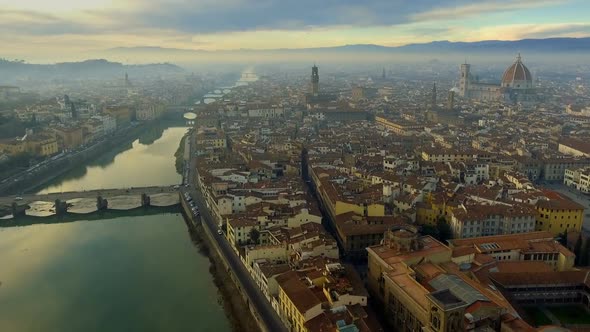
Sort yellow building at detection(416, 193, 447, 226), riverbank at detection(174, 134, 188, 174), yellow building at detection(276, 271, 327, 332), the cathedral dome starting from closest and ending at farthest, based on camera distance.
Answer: yellow building at detection(276, 271, 327, 332)
yellow building at detection(416, 193, 447, 226)
riverbank at detection(174, 134, 188, 174)
the cathedral dome

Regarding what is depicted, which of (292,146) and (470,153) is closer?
(470,153)

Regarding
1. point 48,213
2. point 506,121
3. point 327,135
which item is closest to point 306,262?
point 48,213

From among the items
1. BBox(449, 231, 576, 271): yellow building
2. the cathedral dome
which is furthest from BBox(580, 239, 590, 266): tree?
the cathedral dome

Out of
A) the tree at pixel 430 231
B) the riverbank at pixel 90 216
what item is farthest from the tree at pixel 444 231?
the riverbank at pixel 90 216

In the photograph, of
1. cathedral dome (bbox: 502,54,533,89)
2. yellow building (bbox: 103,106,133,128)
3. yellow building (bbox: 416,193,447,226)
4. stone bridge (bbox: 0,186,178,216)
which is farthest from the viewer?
cathedral dome (bbox: 502,54,533,89)

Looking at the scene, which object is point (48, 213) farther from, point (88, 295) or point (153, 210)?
point (88, 295)

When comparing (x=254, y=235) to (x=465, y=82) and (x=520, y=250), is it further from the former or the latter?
(x=465, y=82)

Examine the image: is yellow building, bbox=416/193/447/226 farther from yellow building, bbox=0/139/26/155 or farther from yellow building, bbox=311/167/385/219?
yellow building, bbox=0/139/26/155
